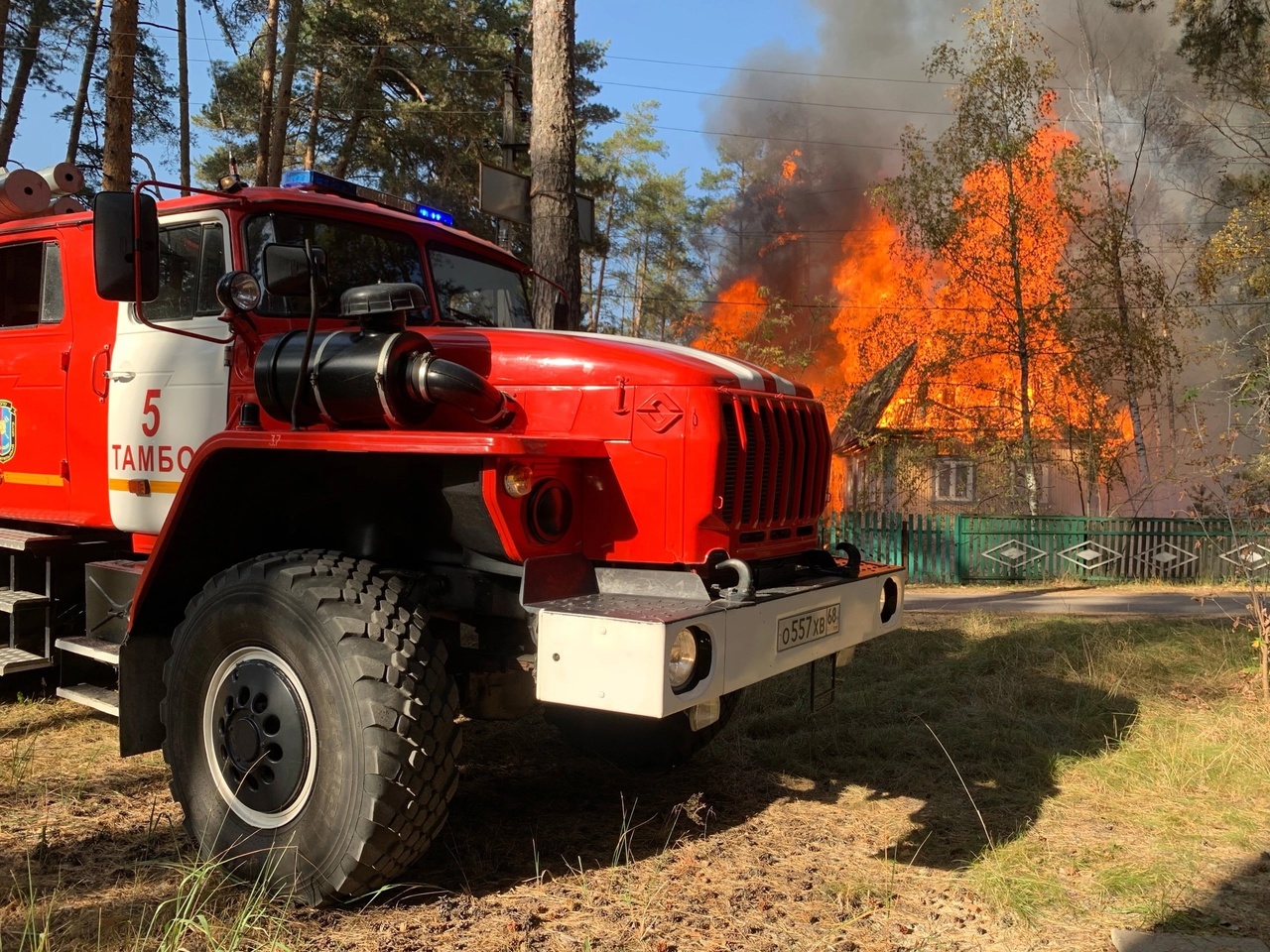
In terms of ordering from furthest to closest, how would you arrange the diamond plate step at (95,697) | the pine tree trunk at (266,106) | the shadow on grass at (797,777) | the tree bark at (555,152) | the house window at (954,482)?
the house window at (954,482) < the pine tree trunk at (266,106) < the tree bark at (555,152) < the diamond plate step at (95,697) < the shadow on grass at (797,777)

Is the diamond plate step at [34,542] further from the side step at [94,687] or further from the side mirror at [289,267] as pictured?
the side mirror at [289,267]

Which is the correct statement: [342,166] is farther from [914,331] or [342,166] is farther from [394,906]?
[394,906]

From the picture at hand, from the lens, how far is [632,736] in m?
4.62

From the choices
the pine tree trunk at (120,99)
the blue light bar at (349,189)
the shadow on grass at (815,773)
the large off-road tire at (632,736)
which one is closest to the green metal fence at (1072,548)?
the shadow on grass at (815,773)

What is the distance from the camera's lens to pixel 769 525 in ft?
11.6

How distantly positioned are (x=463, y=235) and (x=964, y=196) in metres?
16.4

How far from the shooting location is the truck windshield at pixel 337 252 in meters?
3.94

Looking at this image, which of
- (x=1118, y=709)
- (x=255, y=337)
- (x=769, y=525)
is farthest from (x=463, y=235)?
(x=1118, y=709)

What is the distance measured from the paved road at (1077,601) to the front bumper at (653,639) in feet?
25.8

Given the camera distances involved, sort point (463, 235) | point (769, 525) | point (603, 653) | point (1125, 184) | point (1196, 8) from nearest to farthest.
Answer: point (603, 653)
point (769, 525)
point (463, 235)
point (1196, 8)
point (1125, 184)

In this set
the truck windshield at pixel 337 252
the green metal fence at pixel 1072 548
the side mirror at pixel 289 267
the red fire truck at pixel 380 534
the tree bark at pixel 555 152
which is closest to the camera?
the red fire truck at pixel 380 534

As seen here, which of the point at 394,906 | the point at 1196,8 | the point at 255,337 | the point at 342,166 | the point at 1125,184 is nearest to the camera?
the point at 394,906

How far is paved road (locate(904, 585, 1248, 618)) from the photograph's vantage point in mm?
11648

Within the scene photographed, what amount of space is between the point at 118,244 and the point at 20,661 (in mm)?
2176
